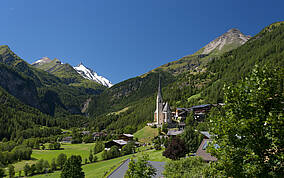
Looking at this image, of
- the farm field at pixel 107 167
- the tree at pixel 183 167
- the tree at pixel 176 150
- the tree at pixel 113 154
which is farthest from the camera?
the tree at pixel 113 154

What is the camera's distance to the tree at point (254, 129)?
33.0 ft

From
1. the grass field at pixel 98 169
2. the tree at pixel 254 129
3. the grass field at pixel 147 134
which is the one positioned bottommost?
the grass field at pixel 98 169

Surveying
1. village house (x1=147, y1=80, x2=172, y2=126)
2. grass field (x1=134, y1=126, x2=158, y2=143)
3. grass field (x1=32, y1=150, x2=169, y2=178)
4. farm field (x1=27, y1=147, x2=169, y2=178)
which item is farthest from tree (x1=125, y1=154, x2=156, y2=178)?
village house (x1=147, y1=80, x2=172, y2=126)

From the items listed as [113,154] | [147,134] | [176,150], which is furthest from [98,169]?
[147,134]

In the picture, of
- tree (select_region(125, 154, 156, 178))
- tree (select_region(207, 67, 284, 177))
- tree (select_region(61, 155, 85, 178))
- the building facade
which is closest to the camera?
tree (select_region(207, 67, 284, 177))

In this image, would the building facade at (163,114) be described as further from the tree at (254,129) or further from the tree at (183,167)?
the tree at (254,129)

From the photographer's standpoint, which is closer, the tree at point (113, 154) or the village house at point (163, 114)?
the tree at point (113, 154)

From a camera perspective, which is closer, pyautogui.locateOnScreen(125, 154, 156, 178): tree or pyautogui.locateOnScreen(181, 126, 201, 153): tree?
pyautogui.locateOnScreen(125, 154, 156, 178): tree

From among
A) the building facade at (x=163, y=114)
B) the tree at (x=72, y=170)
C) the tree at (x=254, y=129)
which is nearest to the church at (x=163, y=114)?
the building facade at (x=163, y=114)

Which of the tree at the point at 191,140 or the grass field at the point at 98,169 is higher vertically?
the tree at the point at 191,140

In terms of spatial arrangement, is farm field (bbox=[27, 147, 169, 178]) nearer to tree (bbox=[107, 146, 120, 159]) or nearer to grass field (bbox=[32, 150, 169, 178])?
grass field (bbox=[32, 150, 169, 178])

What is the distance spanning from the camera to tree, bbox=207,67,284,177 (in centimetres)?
1005

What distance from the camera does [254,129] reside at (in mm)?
10609

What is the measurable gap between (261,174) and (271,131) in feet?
7.15
